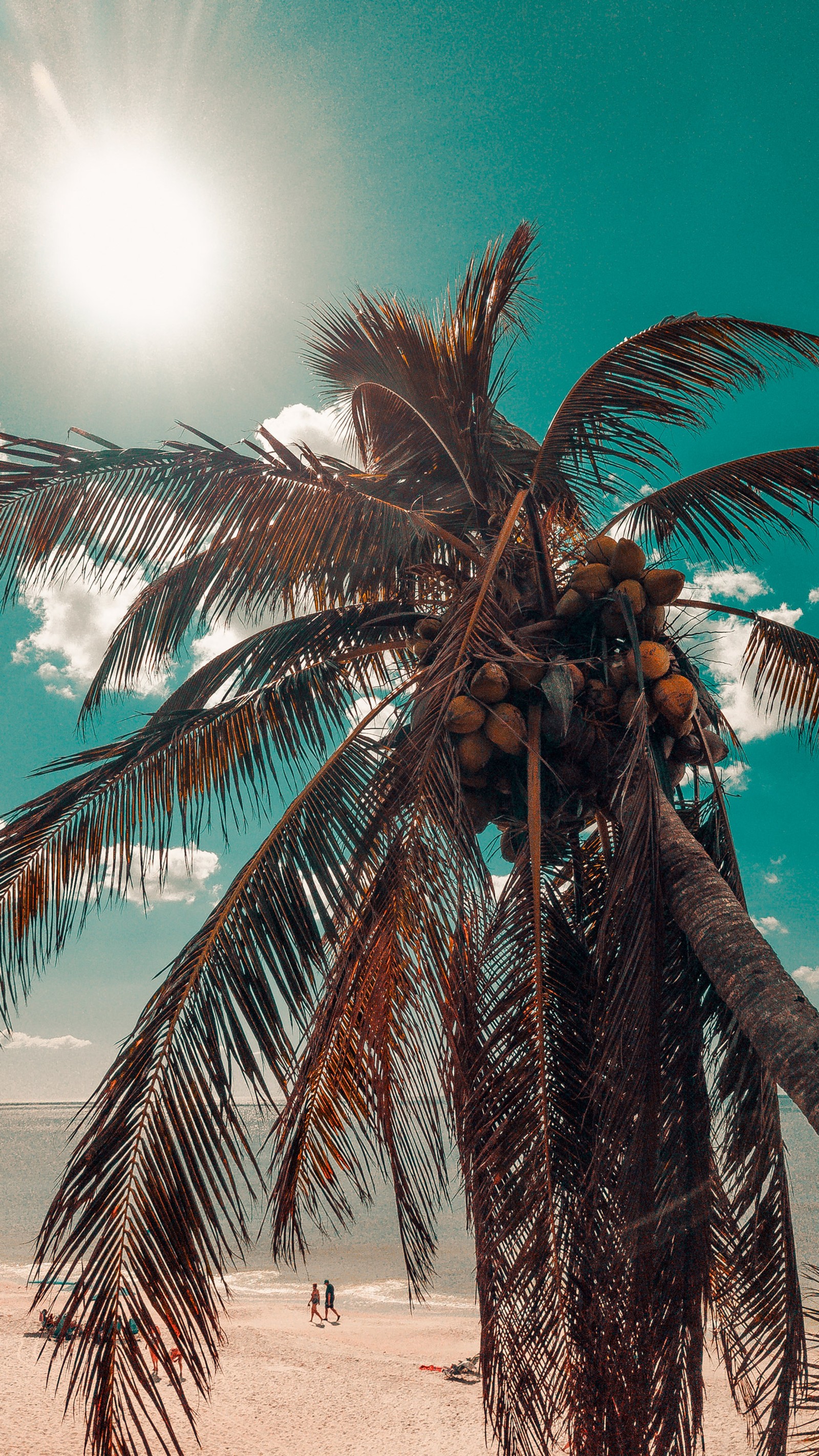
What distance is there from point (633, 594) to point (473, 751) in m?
1.04

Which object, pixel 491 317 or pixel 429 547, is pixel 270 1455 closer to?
pixel 429 547

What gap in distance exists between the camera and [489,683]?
151 inches

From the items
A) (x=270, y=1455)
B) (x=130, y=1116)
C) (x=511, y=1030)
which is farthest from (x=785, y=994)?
(x=270, y=1455)

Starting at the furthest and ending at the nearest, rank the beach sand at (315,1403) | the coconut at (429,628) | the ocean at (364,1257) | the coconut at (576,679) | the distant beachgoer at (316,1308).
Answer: the ocean at (364,1257) < the distant beachgoer at (316,1308) < the beach sand at (315,1403) < the coconut at (429,628) < the coconut at (576,679)

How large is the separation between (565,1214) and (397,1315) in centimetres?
2355

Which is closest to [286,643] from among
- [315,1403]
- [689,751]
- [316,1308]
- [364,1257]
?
[689,751]

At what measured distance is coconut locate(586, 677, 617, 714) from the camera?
4012 millimetres

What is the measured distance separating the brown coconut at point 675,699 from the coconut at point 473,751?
780mm

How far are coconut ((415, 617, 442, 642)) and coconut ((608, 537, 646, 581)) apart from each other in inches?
36.8

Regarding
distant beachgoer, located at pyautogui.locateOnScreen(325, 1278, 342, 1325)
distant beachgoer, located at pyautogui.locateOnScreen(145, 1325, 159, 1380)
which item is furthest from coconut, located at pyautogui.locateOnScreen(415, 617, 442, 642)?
distant beachgoer, located at pyautogui.locateOnScreen(325, 1278, 342, 1325)

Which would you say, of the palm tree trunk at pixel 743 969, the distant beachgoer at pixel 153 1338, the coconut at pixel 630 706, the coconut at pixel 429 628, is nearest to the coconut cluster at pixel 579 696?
the coconut at pixel 630 706

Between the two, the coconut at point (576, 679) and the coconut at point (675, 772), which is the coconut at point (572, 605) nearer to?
the coconut at point (576, 679)

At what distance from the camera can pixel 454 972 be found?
3.60 m

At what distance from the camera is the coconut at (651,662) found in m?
3.89
